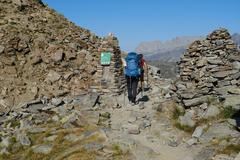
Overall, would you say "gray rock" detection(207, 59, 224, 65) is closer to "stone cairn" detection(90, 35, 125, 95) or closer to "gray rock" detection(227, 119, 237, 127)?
"gray rock" detection(227, 119, 237, 127)

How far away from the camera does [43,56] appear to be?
30.5 metres

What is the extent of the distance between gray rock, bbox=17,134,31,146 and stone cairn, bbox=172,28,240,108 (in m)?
8.44

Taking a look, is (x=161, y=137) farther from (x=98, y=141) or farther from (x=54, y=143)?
(x=54, y=143)

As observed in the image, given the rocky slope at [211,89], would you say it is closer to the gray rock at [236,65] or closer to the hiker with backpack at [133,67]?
the gray rock at [236,65]

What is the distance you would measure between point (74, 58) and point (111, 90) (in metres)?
6.27

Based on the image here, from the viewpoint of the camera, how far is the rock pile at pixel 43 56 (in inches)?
1075

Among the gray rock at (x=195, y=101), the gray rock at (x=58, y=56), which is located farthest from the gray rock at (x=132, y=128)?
the gray rock at (x=58, y=56)

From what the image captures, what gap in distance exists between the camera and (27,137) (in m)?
19.9

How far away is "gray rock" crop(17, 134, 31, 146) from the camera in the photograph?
64.0ft

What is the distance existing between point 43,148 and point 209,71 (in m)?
9.94

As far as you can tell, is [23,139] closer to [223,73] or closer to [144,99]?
[144,99]

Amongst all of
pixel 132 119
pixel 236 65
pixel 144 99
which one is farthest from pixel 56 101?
Answer: pixel 236 65

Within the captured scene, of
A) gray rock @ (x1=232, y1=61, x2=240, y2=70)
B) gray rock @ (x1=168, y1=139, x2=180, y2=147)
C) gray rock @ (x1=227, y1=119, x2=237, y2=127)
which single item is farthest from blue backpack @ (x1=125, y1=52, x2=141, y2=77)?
gray rock @ (x1=227, y1=119, x2=237, y2=127)

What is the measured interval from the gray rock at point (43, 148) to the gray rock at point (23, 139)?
80cm
